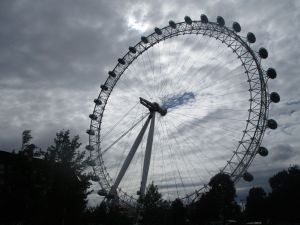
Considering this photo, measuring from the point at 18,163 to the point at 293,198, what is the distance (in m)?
56.6

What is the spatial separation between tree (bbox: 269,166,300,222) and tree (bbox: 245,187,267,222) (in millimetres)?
3399

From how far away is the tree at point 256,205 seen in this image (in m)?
76.2

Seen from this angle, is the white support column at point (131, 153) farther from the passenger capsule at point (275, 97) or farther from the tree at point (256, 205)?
the tree at point (256, 205)

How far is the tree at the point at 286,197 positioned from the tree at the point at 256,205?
134 inches

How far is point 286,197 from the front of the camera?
6450cm

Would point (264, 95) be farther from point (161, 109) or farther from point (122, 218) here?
point (122, 218)

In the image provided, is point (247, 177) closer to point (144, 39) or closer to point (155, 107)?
point (155, 107)

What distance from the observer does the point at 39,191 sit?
68.6 ft

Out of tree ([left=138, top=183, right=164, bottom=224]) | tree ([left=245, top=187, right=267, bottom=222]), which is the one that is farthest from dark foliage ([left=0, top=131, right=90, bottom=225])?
tree ([left=245, top=187, right=267, bottom=222])

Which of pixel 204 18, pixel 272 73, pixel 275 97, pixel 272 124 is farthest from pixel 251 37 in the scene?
pixel 272 124

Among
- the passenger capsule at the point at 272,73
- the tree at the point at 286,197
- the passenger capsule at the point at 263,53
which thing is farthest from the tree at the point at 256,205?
the passenger capsule at the point at 263,53

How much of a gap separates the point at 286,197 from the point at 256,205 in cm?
1411

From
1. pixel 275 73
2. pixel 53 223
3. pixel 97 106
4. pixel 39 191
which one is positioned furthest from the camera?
pixel 97 106

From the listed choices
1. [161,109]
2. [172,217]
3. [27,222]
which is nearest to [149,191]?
[161,109]
